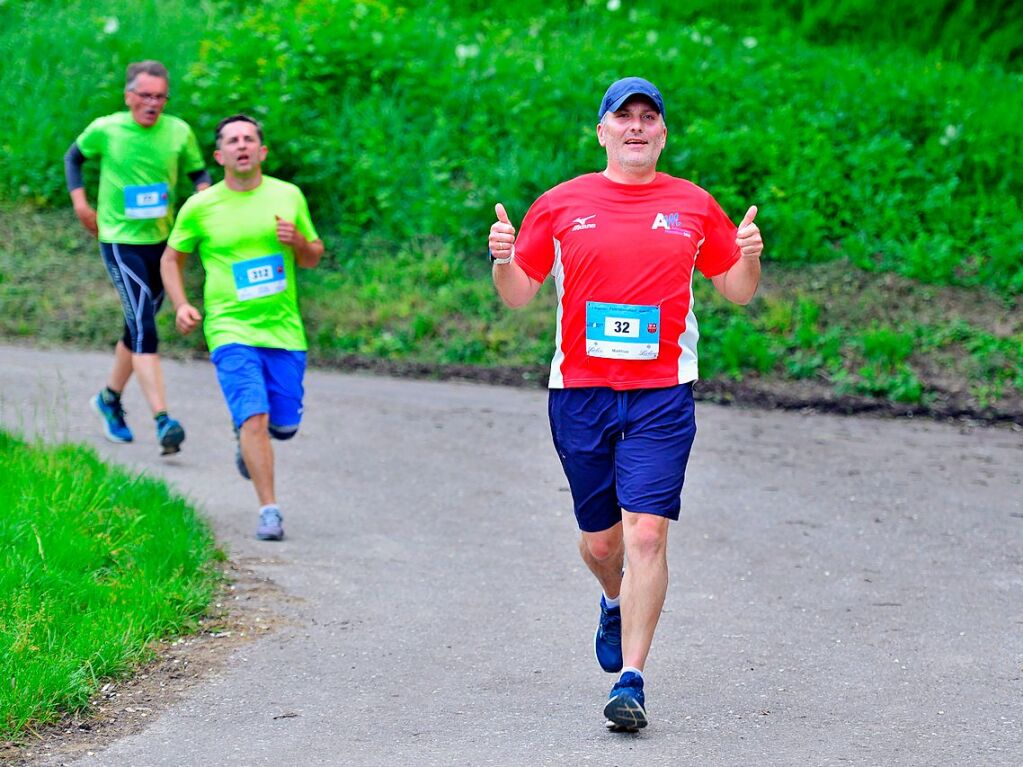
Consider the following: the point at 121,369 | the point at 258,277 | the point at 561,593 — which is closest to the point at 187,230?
the point at 258,277

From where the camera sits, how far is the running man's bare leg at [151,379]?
9.49 metres

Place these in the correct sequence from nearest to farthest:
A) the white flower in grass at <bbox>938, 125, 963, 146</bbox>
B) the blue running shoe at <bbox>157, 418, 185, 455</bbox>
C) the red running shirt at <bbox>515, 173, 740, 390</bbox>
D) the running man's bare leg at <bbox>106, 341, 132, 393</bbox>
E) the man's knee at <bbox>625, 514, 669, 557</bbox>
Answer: the man's knee at <bbox>625, 514, 669, 557</bbox>, the red running shirt at <bbox>515, 173, 740, 390</bbox>, the blue running shoe at <bbox>157, 418, 185, 455</bbox>, the running man's bare leg at <bbox>106, 341, 132, 393</bbox>, the white flower in grass at <bbox>938, 125, 963, 146</bbox>

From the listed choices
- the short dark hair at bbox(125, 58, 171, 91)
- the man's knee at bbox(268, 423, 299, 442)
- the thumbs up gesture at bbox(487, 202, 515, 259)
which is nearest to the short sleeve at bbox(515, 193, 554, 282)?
the thumbs up gesture at bbox(487, 202, 515, 259)

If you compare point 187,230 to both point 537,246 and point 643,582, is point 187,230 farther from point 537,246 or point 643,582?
point 643,582

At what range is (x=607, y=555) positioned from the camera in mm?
5688

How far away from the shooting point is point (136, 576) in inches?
261

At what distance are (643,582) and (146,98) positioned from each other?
5373 millimetres

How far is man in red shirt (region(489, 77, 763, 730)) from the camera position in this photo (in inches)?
212

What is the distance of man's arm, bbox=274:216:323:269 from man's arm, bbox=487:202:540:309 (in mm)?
2616

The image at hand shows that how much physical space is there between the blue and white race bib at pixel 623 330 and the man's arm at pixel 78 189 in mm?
4883

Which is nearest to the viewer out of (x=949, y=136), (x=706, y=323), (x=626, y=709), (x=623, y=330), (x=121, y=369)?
(x=626, y=709)

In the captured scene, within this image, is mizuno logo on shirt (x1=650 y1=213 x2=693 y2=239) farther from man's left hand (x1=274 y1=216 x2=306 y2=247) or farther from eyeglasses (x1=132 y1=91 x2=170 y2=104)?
eyeglasses (x1=132 y1=91 x2=170 y2=104)

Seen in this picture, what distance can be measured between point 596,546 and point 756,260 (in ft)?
3.73

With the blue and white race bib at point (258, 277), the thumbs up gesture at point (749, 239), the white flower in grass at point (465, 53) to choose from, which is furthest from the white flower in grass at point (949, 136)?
the thumbs up gesture at point (749, 239)
